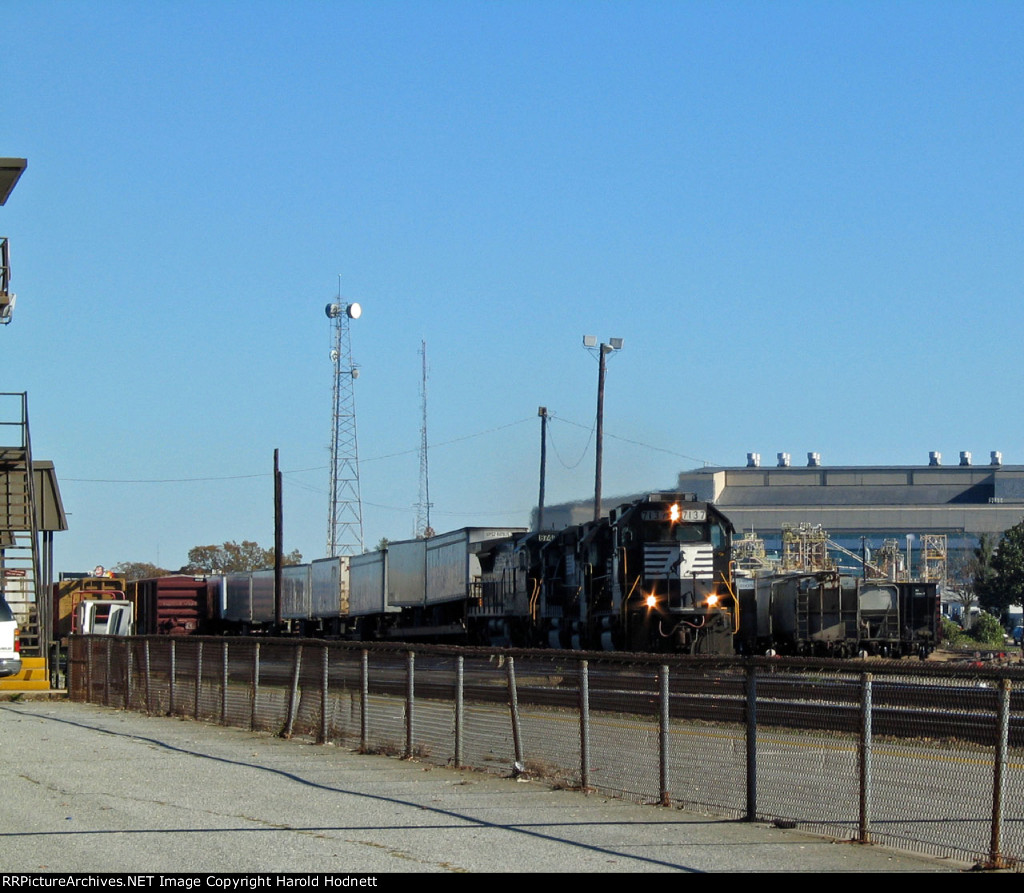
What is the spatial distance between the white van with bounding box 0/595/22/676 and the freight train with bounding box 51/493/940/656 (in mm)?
12438

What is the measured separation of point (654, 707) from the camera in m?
11.6

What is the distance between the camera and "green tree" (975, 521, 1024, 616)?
92375 millimetres

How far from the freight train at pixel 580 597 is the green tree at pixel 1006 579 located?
168 feet

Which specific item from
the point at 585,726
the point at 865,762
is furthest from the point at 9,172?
the point at 865,762

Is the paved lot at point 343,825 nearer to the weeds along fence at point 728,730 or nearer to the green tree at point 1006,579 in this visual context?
the weeds along fence at point 728,730

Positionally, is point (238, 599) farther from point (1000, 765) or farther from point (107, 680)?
point (1000, 765)

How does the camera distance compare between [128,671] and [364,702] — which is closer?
[364,702]

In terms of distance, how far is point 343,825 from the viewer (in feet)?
33.2

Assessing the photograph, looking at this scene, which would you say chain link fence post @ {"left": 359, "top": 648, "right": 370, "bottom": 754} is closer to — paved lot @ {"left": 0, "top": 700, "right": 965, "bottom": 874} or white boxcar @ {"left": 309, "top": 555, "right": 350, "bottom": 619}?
paved lot @ {"left": 0, "top": 700, "right": 965, "bottom": 874}

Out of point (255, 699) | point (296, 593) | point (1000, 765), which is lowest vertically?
point (296, 593)

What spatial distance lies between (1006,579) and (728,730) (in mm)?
88338

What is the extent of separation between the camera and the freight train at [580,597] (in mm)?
29984

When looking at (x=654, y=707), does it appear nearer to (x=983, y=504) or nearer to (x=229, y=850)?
(x=229, y=850)

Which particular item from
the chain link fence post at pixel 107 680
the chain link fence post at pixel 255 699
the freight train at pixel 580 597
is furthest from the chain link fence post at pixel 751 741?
the freight train at pixel 580 597
